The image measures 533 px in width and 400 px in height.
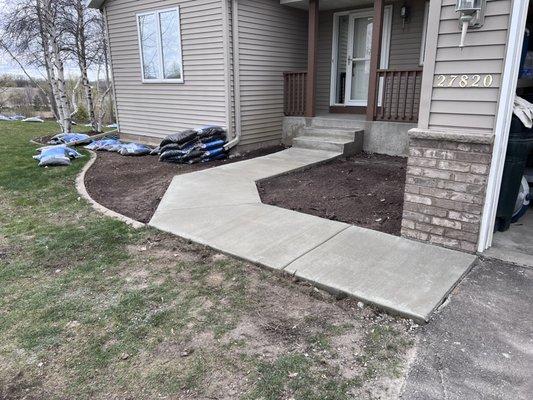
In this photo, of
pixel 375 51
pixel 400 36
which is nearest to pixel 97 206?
pixel 375 51

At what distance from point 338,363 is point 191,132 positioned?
20.9 feet

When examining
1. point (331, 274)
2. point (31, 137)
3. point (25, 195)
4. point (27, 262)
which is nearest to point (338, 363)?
point (331, 274)

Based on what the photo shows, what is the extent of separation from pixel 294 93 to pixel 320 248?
19.4 ft

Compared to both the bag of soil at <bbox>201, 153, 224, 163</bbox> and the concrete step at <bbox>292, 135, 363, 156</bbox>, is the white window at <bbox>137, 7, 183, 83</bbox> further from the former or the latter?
the concrete step at <bbox>292, 135, 363, 156</bbox>

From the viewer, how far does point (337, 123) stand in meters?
8.13

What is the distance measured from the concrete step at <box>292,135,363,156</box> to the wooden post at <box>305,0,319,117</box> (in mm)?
768

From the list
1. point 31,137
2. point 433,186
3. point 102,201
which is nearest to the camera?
point 433,186

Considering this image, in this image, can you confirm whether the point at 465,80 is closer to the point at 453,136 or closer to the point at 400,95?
the point at 453,136

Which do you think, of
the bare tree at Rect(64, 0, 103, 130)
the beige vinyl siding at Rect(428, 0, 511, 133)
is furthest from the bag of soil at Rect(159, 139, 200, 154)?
the bare tree at Rect(64, 0, 103, 130)

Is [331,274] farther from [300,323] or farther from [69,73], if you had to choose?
[69,73]

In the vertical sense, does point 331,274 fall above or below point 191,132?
below

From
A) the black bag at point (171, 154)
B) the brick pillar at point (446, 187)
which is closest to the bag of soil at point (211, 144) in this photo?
the black bag at point (171, 154)

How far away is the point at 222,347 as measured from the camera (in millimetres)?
2365

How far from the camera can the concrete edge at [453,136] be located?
3.16 m
